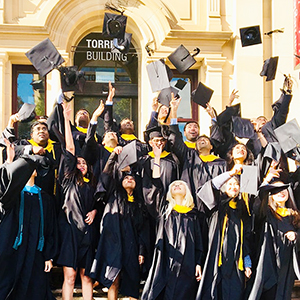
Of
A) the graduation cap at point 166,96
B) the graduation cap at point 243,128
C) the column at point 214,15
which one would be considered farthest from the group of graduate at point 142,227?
the column at point 214,15

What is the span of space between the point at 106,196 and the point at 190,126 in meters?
1.53

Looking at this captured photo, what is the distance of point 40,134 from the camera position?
24.5ft

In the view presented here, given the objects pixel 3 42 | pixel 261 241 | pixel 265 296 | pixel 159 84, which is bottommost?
pixel 265 296

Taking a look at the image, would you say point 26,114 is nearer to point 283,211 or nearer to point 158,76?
point 158,76

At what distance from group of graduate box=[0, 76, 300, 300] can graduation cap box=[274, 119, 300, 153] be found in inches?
5.5

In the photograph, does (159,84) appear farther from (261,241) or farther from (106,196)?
(261,241)

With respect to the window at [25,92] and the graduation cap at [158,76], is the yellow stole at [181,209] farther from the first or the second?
the window at [25,92]

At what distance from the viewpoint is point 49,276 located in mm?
7059

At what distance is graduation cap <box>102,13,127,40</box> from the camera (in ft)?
30.2

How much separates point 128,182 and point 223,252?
4.08 feet

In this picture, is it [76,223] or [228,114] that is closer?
[76,223]

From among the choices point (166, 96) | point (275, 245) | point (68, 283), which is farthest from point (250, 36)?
point (68, 283)

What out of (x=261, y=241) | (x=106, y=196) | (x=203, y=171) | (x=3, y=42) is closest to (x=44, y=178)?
(x=106, y=196)

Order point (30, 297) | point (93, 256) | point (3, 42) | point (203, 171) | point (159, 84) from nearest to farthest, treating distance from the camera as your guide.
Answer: point (30, 297) < point (93, 256) < point (203, 171) < point (159, 84) < point (3, 42)
